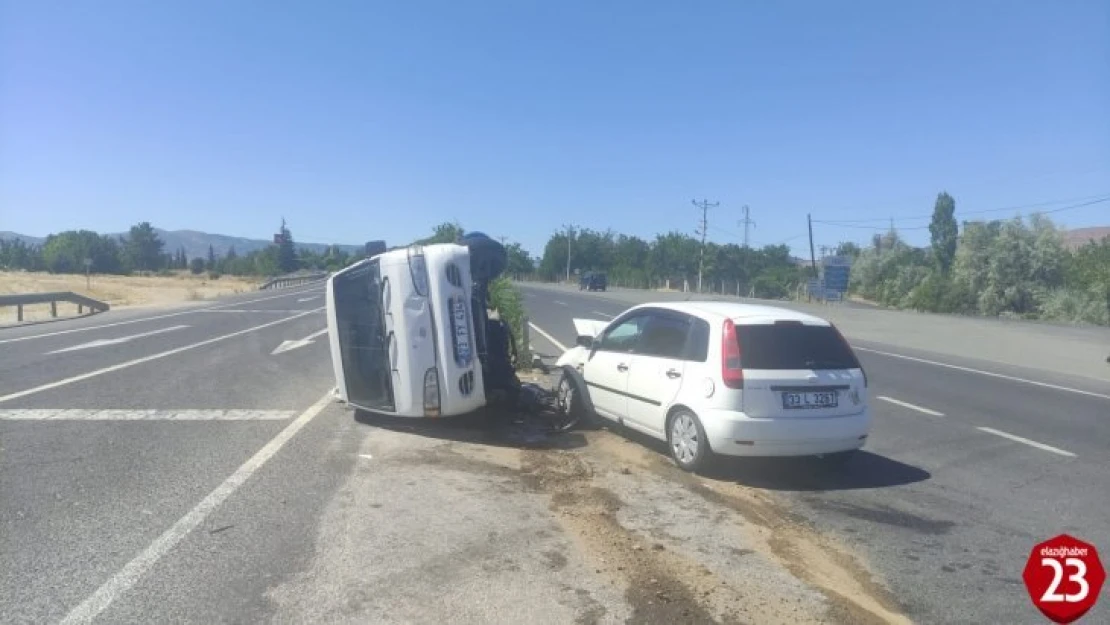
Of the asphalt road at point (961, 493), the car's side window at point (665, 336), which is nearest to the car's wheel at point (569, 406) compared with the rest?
the car's side window at point (665, 336)

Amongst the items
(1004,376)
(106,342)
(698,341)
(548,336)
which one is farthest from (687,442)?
(106,342)

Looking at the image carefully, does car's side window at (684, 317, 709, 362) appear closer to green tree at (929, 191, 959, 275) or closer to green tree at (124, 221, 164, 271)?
green tree at (929, 191, 959, 275)

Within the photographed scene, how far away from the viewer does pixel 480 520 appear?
19.4ft

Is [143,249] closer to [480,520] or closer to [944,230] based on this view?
[944,230]

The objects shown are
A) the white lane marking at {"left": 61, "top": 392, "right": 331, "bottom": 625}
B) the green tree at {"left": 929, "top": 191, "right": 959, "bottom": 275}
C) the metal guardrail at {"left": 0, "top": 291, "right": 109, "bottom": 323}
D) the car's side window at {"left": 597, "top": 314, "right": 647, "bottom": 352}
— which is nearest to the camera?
the white lane marking at {"left": 61, "top": 392, "right": 331, "bottom": 625}

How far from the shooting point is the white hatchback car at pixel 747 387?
23.3 ft

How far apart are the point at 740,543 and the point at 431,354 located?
12.8 ft

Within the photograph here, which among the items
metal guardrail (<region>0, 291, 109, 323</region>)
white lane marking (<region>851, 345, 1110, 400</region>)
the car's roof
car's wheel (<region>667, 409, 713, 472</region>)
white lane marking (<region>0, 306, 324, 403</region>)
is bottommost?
white lane marking (<region>851, 345, 1110, 400</region>)

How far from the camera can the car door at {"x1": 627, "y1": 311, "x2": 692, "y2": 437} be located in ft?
25.6

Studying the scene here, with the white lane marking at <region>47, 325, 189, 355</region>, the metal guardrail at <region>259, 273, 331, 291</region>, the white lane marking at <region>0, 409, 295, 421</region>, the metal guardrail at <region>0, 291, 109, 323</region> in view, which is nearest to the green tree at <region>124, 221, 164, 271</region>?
the metal guardrail at <region>259, 273, 331, 291</region>

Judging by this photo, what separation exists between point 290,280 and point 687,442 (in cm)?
6877

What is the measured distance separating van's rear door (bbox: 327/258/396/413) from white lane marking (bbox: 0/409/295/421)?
1.15 m

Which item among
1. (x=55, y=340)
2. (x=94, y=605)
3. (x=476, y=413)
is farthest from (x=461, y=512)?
(x=55, y=340)

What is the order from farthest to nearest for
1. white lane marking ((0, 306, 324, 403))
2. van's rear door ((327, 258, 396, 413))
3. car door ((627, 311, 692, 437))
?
1. white lane marking ((0, 306, 324, 403))
2. van's rear door ((327, 258, 396, 413))
3. car door ((627, 311, 692, 437))
